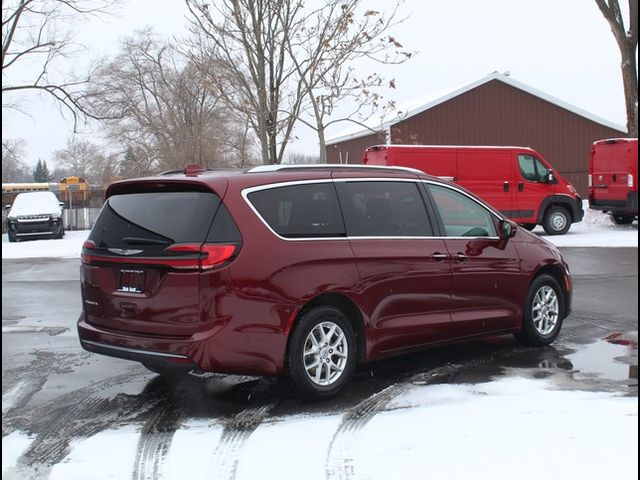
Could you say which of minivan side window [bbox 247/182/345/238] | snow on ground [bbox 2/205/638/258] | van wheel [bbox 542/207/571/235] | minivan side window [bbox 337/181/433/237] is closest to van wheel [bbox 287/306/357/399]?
minivan side window [bbox 247/182/345/238]

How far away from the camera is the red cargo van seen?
20875 millimetres

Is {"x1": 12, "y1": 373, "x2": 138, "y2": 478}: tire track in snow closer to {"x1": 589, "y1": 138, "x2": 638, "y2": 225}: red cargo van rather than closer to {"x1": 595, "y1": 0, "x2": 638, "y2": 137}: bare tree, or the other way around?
{"x1": 589, "y1": 138, "x2": 638, "y2": 225}: red cargo van

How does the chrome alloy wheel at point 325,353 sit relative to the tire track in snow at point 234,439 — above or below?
above

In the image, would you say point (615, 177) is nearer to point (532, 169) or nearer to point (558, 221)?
point (558, 221)

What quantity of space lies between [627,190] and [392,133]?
9.44 metres

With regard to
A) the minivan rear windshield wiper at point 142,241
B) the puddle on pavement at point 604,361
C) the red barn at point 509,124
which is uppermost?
the red barn at point 509,124

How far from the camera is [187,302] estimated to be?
5031 mm

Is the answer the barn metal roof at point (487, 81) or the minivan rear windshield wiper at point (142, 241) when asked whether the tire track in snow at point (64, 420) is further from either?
the barn metal roof at point (487, 81)

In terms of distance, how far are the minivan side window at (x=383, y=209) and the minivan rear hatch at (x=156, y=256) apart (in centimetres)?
111

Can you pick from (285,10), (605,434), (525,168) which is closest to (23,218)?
(285,10)

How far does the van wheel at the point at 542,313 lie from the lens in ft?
23.4

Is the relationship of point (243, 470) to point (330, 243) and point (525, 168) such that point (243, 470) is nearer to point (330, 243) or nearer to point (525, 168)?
point (330, 243)

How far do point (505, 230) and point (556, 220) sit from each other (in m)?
15.0

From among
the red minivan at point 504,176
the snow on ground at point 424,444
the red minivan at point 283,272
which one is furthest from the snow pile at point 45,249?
the snow on ground at point 424,444
